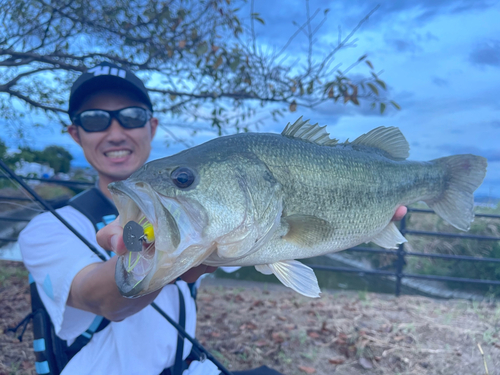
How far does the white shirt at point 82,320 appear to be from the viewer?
1691mm

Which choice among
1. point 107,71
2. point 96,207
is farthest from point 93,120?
point 96,207

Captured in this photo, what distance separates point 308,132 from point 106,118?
1.27 metres

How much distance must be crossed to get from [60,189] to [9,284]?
7.00 meters

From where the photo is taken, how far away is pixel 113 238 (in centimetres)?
114

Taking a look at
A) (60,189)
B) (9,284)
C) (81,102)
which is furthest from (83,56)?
(60,189)

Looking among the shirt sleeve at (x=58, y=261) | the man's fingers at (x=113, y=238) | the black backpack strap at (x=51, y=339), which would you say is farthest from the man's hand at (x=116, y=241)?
the black backpack strap at (x=51, y=339)

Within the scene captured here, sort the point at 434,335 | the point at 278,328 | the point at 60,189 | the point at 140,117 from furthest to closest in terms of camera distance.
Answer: the point at 60,189 < the point at 278,328 < the point at 434,335 < the point at 140,117

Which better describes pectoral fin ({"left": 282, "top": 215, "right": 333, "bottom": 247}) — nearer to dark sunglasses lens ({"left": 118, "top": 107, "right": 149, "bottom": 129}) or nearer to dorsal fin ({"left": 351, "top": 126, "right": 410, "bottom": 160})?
dorsal fin ({"left": 351, "top": 126, "right": 410, "bottom": 160})

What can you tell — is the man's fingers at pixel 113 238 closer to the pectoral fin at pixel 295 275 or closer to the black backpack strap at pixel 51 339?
the pectoral fin at pixel 295 275

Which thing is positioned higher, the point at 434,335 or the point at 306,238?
the point at 306,238

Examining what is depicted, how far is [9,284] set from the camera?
195 inches

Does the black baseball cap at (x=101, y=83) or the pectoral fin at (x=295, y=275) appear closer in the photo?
the pectoral fin at (x=295, y=275)

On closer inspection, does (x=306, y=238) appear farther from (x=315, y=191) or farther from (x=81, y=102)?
(x=81, y=102)

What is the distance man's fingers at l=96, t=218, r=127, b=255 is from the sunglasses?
1046mm
